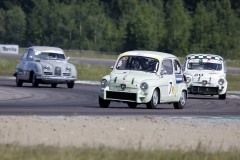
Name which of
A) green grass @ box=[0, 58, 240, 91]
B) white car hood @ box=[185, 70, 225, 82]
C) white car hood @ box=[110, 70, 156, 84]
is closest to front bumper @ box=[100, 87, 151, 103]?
white car hood @ box=[110, 70, 156, 84]

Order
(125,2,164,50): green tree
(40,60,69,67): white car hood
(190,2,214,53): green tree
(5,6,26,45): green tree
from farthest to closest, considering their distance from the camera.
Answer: (5,6,26,45): green tree, (125,2,164,50): green tree, (190,2,214,53): green tree, (40,60,69,67): white car hood

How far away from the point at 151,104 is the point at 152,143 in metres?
9.08

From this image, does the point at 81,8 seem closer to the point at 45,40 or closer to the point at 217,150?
the point at 45,40

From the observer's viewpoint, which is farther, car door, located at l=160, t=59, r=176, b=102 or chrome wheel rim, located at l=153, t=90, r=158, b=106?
car door, located at l=160, t=59, r=176, b=102

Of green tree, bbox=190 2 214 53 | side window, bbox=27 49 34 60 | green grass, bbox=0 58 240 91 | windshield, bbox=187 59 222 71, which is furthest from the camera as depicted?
green tree, bbox=190 2 214 53

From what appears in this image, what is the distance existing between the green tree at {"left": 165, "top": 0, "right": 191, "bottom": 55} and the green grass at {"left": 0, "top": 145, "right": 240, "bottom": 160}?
8400 cm

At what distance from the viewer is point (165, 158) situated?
45.2ft

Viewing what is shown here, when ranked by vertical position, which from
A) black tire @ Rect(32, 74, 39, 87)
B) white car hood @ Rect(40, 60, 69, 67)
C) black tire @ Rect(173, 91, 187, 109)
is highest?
white car hood @ Rect(40, 60, 69, 67)

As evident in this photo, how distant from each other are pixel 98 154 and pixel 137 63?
12.5m

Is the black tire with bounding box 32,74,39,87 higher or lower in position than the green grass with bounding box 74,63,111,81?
higher

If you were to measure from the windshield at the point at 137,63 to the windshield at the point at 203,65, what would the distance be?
8774mm

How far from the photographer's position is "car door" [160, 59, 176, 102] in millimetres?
26016

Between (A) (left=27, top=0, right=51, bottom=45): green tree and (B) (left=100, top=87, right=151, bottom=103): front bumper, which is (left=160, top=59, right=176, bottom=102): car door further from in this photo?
(A) (left=27, top=0, right=51, bottom=45): green tree

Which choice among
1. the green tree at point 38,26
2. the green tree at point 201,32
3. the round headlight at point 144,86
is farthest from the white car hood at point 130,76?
the green tree at point 38,26
